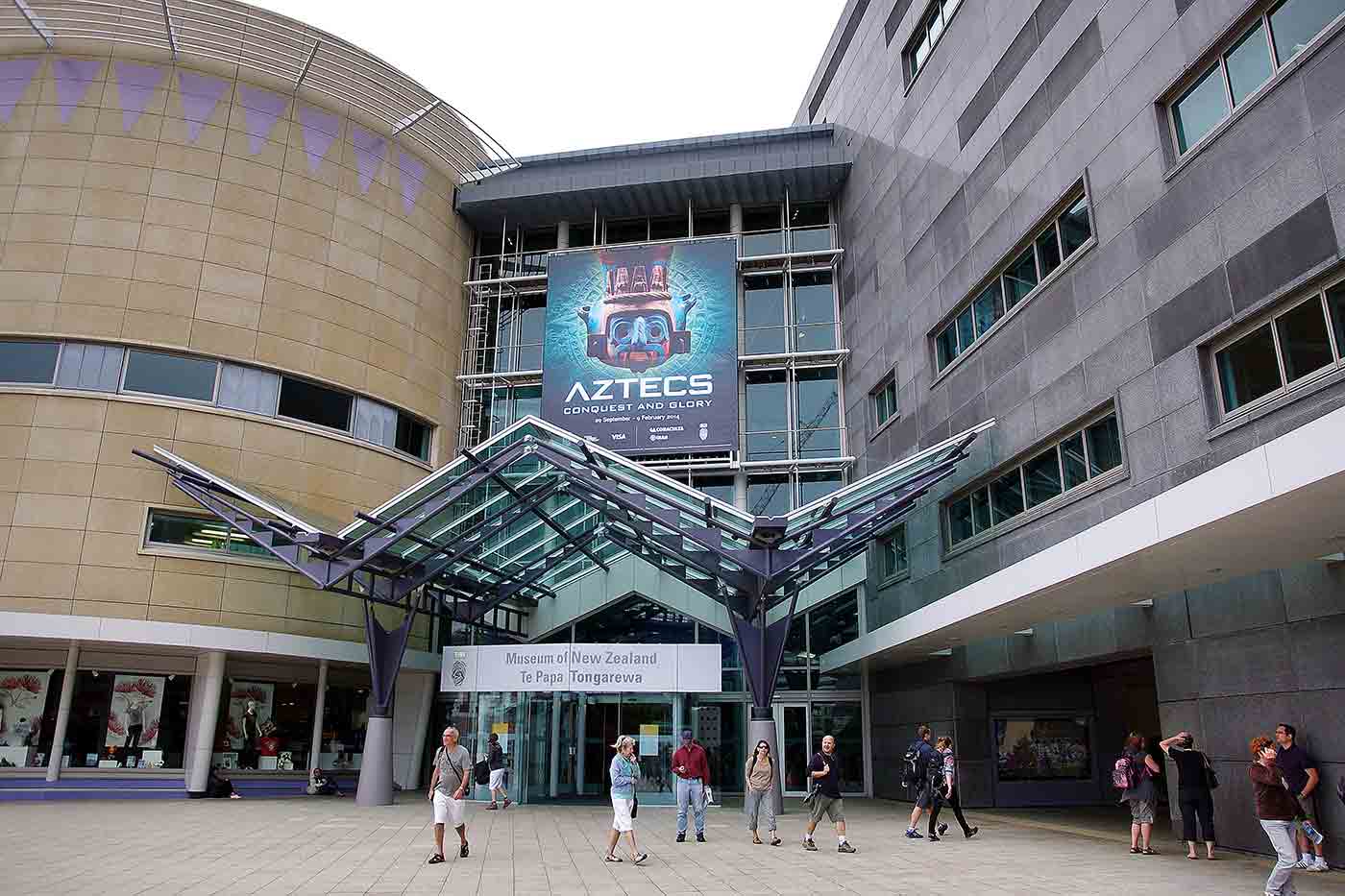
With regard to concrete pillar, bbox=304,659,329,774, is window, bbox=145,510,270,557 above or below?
above

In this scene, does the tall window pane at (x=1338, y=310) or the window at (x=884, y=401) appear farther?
the window at (x=884, y=401)

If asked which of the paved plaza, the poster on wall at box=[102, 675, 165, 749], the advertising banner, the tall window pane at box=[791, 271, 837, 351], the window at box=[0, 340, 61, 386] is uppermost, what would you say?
the tall window pane at box=[791, 271, 837, 351]

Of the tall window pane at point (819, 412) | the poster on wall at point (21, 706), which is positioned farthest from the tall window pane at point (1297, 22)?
the poster on wall at point (21, 706)

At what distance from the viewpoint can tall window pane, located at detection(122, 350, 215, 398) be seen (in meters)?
21.3

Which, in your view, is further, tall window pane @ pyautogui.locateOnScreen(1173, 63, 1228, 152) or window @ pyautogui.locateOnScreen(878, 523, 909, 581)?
window @ pyautogui.locateOnScreen(878, 523, 909, 581)

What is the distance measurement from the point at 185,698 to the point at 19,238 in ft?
35.9

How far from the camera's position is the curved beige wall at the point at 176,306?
20094mm

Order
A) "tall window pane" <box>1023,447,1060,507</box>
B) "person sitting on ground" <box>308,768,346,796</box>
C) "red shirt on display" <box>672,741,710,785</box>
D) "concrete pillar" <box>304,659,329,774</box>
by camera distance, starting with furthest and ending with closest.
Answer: "concrete pillar" <box>304,659,329,774</box>, "person sitting on ground" <box>308,768,346,796</box>, "tall window pane" <box>1023,447,1060,507</box>, "red shirt on display" <box>672,741,710,785</box>

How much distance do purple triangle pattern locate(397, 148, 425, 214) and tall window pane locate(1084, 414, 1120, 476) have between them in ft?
64.5

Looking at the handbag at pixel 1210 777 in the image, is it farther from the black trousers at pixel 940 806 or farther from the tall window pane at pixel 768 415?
the tall window pane at pixel 768 415

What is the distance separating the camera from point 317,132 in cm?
2488

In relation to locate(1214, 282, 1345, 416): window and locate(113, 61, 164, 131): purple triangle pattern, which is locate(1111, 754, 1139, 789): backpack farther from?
locate(113, 61, 164, 131): purple triangle pattern

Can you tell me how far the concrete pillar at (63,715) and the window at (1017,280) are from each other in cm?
1955

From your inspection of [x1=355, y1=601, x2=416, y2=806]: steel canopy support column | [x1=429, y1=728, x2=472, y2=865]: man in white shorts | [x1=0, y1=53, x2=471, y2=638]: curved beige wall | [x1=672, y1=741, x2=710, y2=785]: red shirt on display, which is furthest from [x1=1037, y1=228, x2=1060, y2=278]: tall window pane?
[x1=0, y1=53, x2=471, y2=638]: curved beige wall
